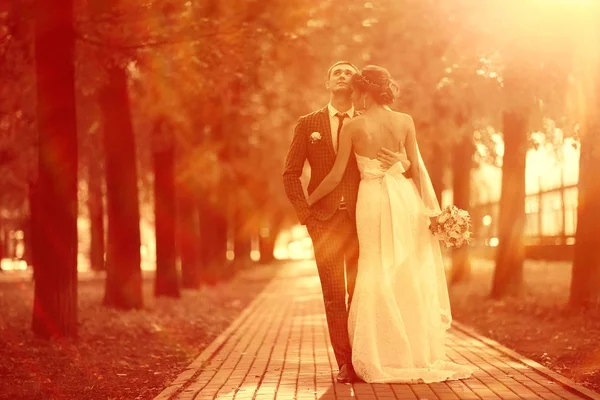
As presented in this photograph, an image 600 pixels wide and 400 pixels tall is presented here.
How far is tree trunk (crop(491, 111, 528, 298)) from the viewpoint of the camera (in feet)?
64.2

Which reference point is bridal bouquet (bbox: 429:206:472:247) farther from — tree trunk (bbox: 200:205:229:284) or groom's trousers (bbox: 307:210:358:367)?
tree trunk (bbox: 200:205:229:284)

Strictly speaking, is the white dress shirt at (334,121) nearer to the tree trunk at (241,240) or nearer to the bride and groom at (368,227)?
the bride and groom at (368,227)

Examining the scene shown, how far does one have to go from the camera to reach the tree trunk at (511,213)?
64.2 feet

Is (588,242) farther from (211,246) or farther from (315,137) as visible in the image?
(211,246)

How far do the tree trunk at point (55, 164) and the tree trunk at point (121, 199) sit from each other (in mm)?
5297

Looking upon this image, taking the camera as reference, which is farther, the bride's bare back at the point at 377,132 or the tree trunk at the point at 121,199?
the tree trunk at the point at 121,199

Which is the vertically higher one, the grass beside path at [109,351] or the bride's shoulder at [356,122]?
the bride's shoulder at [356,122]

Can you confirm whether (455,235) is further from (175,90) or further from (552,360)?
(175,90)

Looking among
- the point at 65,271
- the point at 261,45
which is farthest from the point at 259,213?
the point at 65,271

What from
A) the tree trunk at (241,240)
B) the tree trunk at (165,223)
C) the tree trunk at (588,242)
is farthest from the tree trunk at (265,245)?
the tree trunk at (588,242)

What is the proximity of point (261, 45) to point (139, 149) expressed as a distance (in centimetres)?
1307

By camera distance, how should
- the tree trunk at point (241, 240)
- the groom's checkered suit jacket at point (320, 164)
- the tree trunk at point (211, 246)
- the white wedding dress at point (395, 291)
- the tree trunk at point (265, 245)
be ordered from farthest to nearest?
the tree trunk at point (265, 245) → the tree trunk at point (241, 240) → the tree trunk at point (211, 246) → the groom's checkered suit jacket at point (320, 164) → the white wedding dress at point (395, 291)

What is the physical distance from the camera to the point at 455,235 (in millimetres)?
9125

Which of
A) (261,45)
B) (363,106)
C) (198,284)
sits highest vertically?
(261,45)
